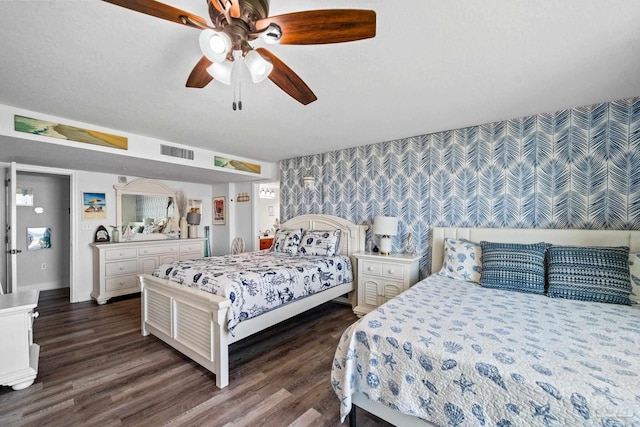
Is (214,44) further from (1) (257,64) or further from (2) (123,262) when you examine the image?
(2) (123,262)

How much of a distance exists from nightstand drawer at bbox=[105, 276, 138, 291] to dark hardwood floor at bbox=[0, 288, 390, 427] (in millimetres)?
961

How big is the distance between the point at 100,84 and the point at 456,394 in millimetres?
3033

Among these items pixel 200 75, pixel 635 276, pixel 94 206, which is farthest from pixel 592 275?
pixel 94 206

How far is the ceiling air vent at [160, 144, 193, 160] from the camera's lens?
345 centimetres

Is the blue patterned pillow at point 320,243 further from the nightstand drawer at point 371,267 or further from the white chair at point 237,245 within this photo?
the white chair at point 237,245

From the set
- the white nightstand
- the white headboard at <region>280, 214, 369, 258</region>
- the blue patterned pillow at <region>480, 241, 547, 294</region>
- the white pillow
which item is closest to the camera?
the white pillow

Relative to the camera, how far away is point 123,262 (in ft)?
14.1

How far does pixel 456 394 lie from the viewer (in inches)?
46.6

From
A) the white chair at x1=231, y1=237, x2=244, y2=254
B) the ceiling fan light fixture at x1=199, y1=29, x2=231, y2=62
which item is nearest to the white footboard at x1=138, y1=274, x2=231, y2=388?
the ceiling fan light fixture at x1=199, y1=29, x2=231, y2=62

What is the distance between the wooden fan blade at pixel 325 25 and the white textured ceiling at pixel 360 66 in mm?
215

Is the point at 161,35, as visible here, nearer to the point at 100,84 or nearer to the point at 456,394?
the point at 100,84

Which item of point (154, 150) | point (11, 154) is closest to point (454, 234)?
point (154, 150)

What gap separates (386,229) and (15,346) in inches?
139

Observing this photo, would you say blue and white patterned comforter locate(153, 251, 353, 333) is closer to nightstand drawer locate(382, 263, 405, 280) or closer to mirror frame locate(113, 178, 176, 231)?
nightstand drawer locate(382, 263, 405, 280)
